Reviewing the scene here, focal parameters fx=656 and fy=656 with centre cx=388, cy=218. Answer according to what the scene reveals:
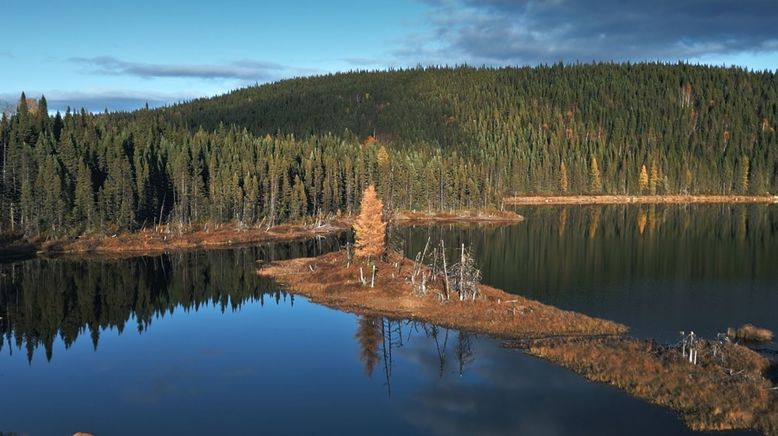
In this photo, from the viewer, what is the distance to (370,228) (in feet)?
274

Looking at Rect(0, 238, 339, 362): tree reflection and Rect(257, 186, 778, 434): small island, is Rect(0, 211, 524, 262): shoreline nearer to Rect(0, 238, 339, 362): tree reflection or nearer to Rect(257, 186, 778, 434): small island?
Rect(0, 238, 339, 362): tree reflection

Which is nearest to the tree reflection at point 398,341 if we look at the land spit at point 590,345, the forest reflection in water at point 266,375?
the forest reflection in water at point 266,375

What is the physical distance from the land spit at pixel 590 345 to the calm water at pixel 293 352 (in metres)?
1.79

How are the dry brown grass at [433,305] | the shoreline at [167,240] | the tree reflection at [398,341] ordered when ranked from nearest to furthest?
the tree reflection at [398,341], the dry brown grass at [433,305], the shoreline at [167,240]

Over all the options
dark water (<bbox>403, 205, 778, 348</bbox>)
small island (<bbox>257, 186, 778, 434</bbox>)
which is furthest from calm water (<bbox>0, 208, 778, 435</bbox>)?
small island (<bbox>257, 186, 778, 434</bbox>)

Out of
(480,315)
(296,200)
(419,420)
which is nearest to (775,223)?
(296,200)

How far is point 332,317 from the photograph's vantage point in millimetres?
66688

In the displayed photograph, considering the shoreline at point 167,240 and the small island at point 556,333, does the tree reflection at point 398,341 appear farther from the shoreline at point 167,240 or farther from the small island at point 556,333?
the shoreline at point 167,240

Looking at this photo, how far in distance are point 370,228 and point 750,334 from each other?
44.3 metres

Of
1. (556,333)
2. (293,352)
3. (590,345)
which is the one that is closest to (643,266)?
(556,333)

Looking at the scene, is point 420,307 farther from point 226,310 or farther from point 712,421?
point 712,421

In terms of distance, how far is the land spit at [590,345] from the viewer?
1545 inches

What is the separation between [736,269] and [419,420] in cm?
6755

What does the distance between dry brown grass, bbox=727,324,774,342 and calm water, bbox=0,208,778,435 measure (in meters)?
4.82
